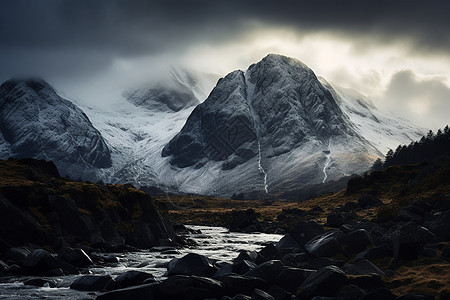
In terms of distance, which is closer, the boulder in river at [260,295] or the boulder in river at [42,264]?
the boulder in river at [260,295]

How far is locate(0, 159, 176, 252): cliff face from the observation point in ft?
164

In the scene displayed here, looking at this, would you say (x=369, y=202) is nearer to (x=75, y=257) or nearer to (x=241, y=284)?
(x=75, y=257)

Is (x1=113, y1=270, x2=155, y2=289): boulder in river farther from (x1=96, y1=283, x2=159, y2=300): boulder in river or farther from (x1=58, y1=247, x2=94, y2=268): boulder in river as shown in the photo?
(x1=58, y1=247, x2=94, y2=268): boulder in river

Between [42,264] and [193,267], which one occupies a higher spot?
[193,267]

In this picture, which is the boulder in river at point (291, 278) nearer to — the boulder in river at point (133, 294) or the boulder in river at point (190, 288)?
the boulder in river at point (190, 288)

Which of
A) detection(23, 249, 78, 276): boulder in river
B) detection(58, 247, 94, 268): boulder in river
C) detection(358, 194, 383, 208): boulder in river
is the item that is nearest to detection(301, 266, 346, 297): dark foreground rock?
detection(23, 249, 78, 276): boulder in river

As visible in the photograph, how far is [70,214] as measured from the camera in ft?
194

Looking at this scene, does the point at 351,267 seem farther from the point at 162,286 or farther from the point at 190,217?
the point at 190,217

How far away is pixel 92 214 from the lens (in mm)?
64062

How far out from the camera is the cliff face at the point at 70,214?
164ft

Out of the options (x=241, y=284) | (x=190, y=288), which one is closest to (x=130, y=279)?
(x=190, y=288)

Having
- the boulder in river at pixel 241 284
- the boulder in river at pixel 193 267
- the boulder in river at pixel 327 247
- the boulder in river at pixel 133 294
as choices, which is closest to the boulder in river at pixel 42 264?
the boulder in river at pixel 193 267

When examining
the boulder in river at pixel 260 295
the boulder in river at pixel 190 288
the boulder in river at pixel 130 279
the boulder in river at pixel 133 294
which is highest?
the boulder in river at pixel 260 295

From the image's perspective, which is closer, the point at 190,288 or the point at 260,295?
the point at 260,295
